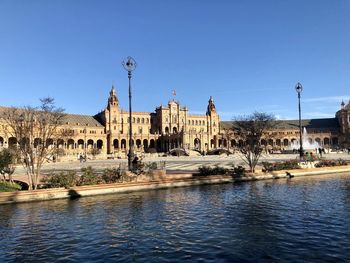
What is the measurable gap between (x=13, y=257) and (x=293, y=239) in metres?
8.12

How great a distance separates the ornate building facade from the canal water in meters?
96.0

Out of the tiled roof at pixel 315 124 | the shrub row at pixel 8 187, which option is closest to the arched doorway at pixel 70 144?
the tiled roof at pixel 315 124

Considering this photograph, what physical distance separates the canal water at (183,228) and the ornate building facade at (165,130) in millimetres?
96036

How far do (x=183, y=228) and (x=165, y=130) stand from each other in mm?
127080

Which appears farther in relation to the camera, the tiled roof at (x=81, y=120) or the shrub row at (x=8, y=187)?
the tiled roof at (x=81, y=120)

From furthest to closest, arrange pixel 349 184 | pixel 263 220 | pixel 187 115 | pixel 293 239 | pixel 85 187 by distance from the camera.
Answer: pixel 187 115 → pixel 349 184 → pixel 85 187 → pixel 263 220 → pixel 293 239

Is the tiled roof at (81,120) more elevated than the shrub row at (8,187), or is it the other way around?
the tiled roof at (81,120)

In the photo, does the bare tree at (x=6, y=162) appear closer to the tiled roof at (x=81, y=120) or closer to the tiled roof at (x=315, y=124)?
the tiled roof at (x=81, y=120)

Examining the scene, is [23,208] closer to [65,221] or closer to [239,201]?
[65,221]

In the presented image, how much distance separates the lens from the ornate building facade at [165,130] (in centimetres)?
12312

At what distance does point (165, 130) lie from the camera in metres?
139

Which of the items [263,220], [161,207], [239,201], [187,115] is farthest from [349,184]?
[187,115]

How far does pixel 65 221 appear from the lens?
13328 mm

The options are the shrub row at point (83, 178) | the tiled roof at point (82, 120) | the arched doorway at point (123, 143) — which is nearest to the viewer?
the shrub row at point (83, 178)
